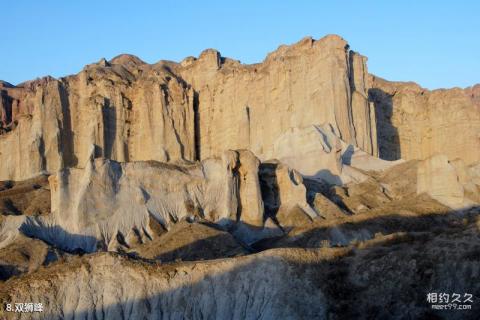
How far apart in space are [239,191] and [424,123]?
45421mm

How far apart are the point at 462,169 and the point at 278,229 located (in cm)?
1594

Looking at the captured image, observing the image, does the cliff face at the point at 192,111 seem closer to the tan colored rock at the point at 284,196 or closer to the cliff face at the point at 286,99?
the cliff face at the point at 286,99

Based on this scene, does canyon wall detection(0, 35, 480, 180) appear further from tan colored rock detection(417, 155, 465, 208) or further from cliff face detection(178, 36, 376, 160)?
tan colored rock detection(417, 155, 465, 208)

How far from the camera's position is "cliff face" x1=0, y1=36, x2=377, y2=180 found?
9719 centimetres

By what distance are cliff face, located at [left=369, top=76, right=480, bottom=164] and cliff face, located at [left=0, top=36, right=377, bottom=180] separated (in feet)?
33.8

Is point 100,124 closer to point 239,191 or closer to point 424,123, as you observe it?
point 239,191

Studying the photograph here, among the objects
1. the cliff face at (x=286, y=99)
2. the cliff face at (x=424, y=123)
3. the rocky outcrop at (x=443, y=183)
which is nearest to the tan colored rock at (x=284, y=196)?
the rocky outcrop at (x=443, y=183)

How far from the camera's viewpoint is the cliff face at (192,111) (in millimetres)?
97188

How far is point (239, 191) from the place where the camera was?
7319 centimetres

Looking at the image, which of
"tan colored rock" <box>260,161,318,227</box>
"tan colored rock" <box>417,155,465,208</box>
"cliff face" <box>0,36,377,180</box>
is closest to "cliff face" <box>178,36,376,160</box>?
"cliff face" <box>0,36,377,180</box>

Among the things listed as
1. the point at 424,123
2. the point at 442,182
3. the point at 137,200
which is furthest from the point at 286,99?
the point at 137,200

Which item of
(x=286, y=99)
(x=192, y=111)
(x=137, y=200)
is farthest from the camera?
(x=192, y=111)

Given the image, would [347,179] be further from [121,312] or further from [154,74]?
[121,312]

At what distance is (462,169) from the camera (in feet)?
245
